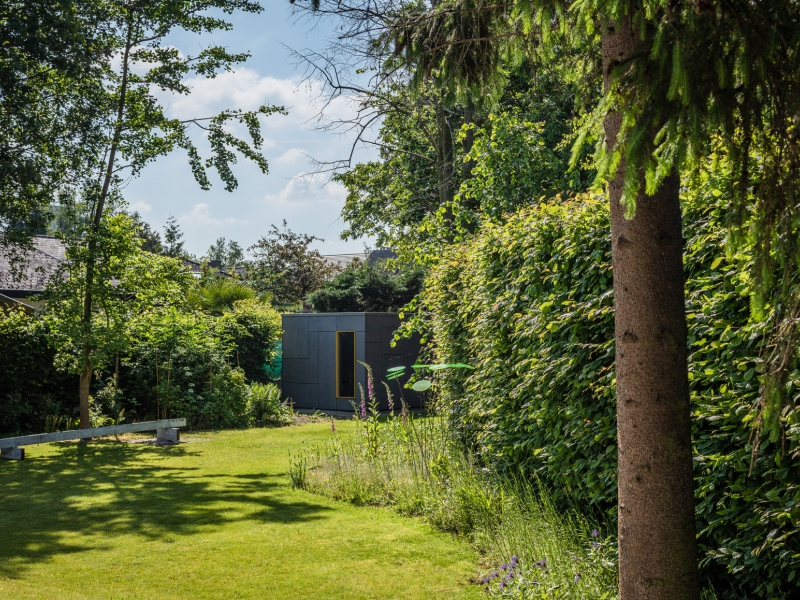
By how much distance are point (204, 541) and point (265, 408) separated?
1024cm

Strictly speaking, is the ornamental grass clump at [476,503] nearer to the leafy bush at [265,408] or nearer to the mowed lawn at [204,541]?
the mowed lawn at [204,541]

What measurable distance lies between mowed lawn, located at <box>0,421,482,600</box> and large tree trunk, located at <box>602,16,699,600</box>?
6.55 ft

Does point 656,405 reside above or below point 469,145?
below

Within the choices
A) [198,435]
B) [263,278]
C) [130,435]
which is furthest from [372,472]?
[263,278]

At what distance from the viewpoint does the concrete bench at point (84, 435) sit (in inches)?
453

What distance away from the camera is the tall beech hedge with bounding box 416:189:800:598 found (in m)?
3.63

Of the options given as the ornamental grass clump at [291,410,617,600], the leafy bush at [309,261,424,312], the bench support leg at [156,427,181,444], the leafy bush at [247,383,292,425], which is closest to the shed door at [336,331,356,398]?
the leafy bush at [247,383,292,425]

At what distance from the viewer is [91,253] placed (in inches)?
513

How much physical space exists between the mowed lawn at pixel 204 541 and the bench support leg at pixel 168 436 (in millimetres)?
2666

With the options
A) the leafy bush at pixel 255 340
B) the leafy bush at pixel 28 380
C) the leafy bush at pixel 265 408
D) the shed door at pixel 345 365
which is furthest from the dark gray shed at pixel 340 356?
the leafy bush at pixel 28 380

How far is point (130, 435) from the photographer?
15.0 m

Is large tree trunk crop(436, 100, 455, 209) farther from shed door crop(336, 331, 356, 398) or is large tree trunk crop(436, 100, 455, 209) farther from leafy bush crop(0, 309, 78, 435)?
leafy bush crop(0, 309, 78, 435)

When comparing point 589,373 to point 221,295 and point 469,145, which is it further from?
point 221,295

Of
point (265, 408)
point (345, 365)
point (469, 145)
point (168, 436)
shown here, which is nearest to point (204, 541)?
point (168, 436)
